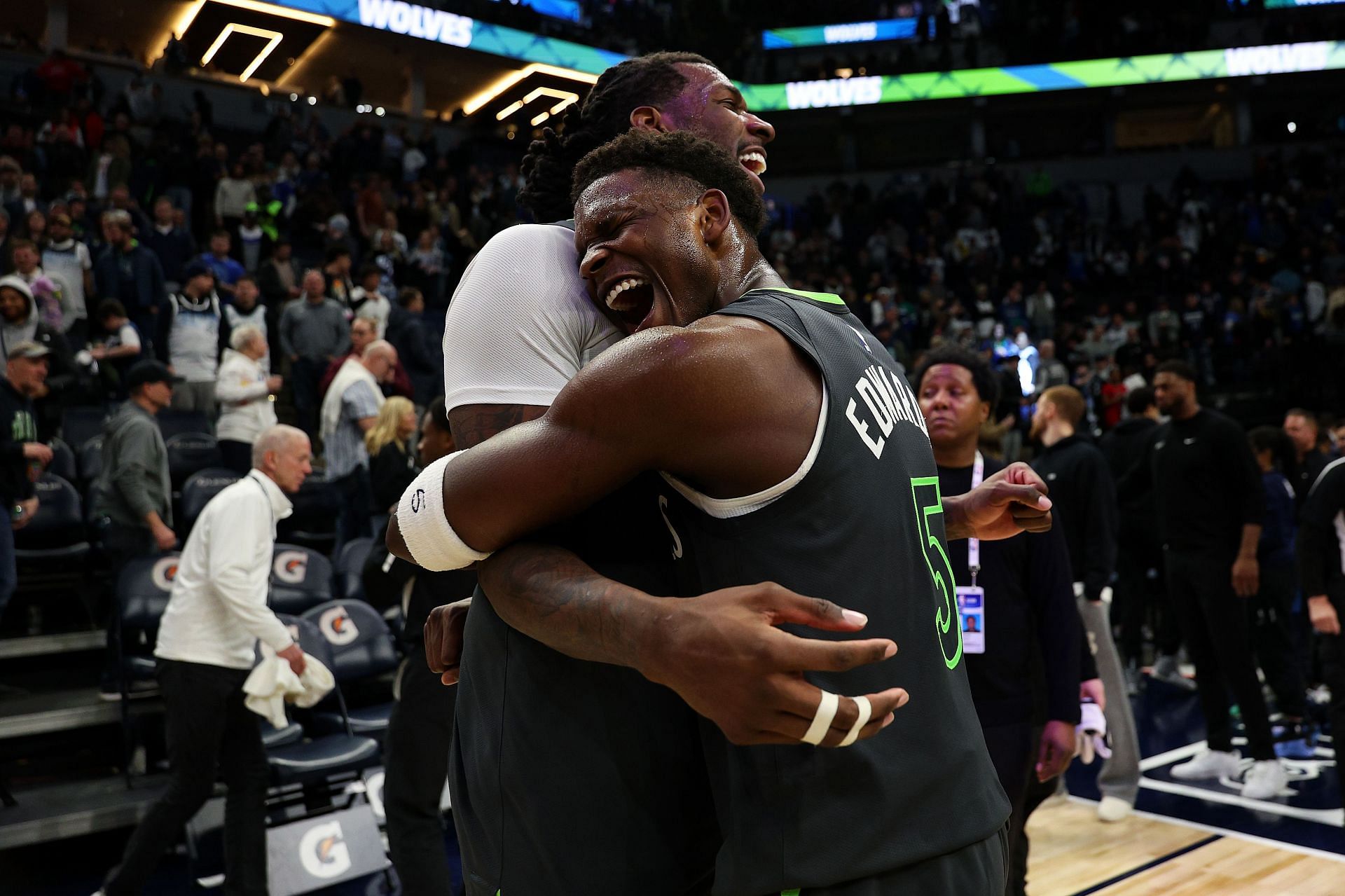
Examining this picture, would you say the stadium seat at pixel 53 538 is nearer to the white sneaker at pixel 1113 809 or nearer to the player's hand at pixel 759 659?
the white sneaker at pixel 1113 809

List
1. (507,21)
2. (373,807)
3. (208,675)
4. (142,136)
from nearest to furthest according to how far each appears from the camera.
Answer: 1. (208,675)
2. (373,807)
3. (142,136)
4. (507,21)

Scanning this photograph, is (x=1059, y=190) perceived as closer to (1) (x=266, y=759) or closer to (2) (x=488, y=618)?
(1) (x=266, y=759)

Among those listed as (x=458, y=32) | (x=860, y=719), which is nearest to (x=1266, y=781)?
(x=860, y=719)

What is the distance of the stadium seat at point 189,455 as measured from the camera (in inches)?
313

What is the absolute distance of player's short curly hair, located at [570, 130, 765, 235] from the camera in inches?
61.0

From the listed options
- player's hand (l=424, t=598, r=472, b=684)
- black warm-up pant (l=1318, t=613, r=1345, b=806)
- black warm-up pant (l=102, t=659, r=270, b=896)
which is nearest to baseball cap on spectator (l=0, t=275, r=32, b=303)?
black warm-up pant (l=102, t=659, r=270, b=896)

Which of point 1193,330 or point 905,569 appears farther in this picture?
point 1193,330

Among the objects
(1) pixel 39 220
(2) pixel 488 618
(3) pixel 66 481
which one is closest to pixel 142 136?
(1) pixel 39 220

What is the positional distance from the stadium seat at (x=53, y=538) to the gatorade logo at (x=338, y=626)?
1919mm

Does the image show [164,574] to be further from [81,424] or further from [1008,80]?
[1008,80]

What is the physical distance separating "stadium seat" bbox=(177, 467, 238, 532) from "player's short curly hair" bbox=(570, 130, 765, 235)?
19.5 feet

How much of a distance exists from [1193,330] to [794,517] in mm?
19296

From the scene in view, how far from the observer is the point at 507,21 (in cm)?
2431

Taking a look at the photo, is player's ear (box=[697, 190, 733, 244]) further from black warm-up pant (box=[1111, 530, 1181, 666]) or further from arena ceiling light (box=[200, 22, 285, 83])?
Result: arena ceiling light (box=[200, 22, 285, 83])
